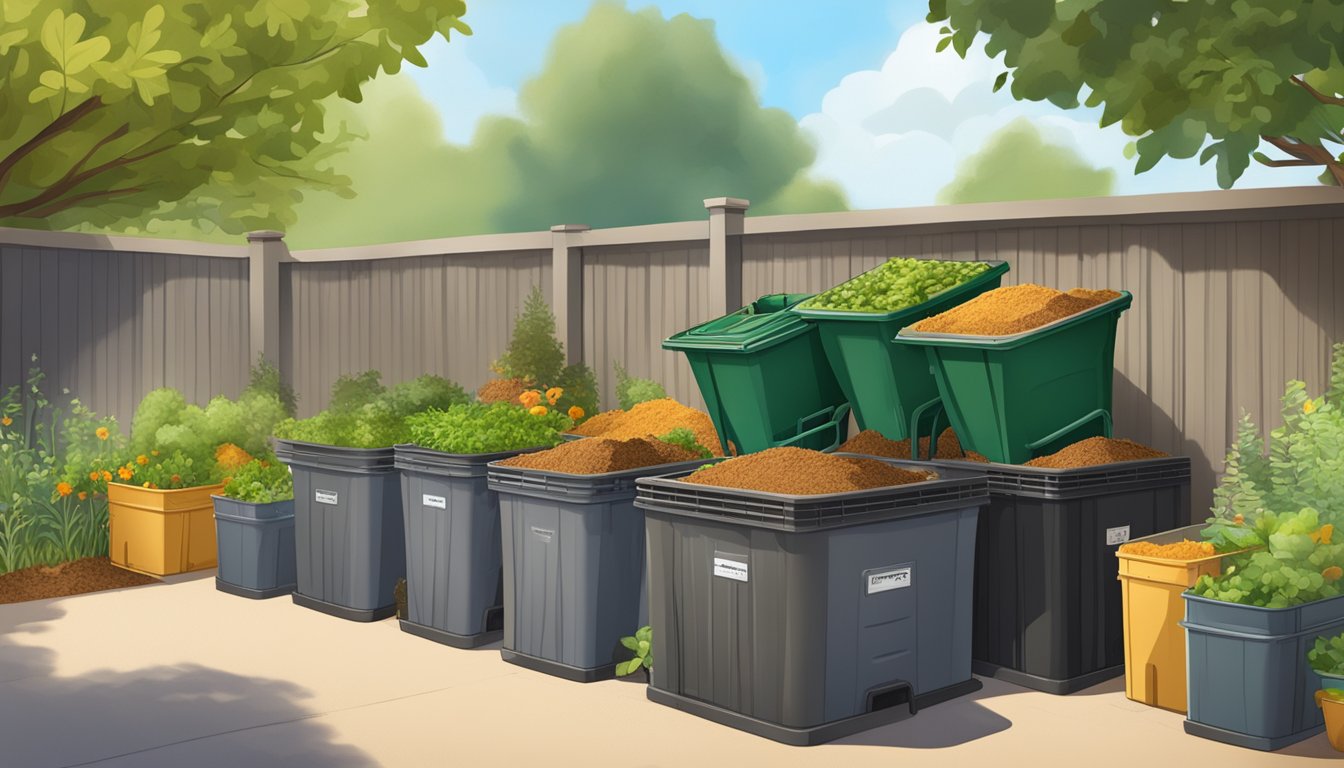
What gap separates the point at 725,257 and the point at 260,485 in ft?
11.7

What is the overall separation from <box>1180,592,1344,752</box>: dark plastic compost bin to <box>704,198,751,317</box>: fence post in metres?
4.30

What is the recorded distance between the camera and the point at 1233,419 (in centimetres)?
682

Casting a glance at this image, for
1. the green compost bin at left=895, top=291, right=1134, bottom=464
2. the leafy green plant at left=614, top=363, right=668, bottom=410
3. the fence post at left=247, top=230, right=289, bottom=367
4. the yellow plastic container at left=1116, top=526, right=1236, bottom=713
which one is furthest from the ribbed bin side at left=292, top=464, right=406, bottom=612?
the yellow plastic container at left=1116, top=526, right=1236, bottom=713

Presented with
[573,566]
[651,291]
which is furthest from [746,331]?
[651,291]

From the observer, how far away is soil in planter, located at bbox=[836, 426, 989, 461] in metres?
6.88

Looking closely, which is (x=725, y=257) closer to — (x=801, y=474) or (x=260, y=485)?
(x=260, y=485)

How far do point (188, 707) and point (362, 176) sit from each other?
5003 centimetres

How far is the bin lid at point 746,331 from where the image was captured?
720cm

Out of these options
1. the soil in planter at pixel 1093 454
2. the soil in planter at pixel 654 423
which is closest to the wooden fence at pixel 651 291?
the soil in planter at pixel 654 423

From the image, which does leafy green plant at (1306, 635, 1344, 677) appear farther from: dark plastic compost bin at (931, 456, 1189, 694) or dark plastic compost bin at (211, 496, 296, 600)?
dark plastic compost bin at (211, 496, 296, 600)

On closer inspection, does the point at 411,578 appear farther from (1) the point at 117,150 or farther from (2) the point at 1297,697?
(1) the point at 117,150

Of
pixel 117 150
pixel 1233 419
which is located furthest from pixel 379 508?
pixel 117 150

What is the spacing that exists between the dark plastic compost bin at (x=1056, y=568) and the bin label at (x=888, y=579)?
0.87 metres

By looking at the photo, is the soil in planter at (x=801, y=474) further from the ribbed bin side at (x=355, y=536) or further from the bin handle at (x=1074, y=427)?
the ribbed bin side at (x=355, y=536)
